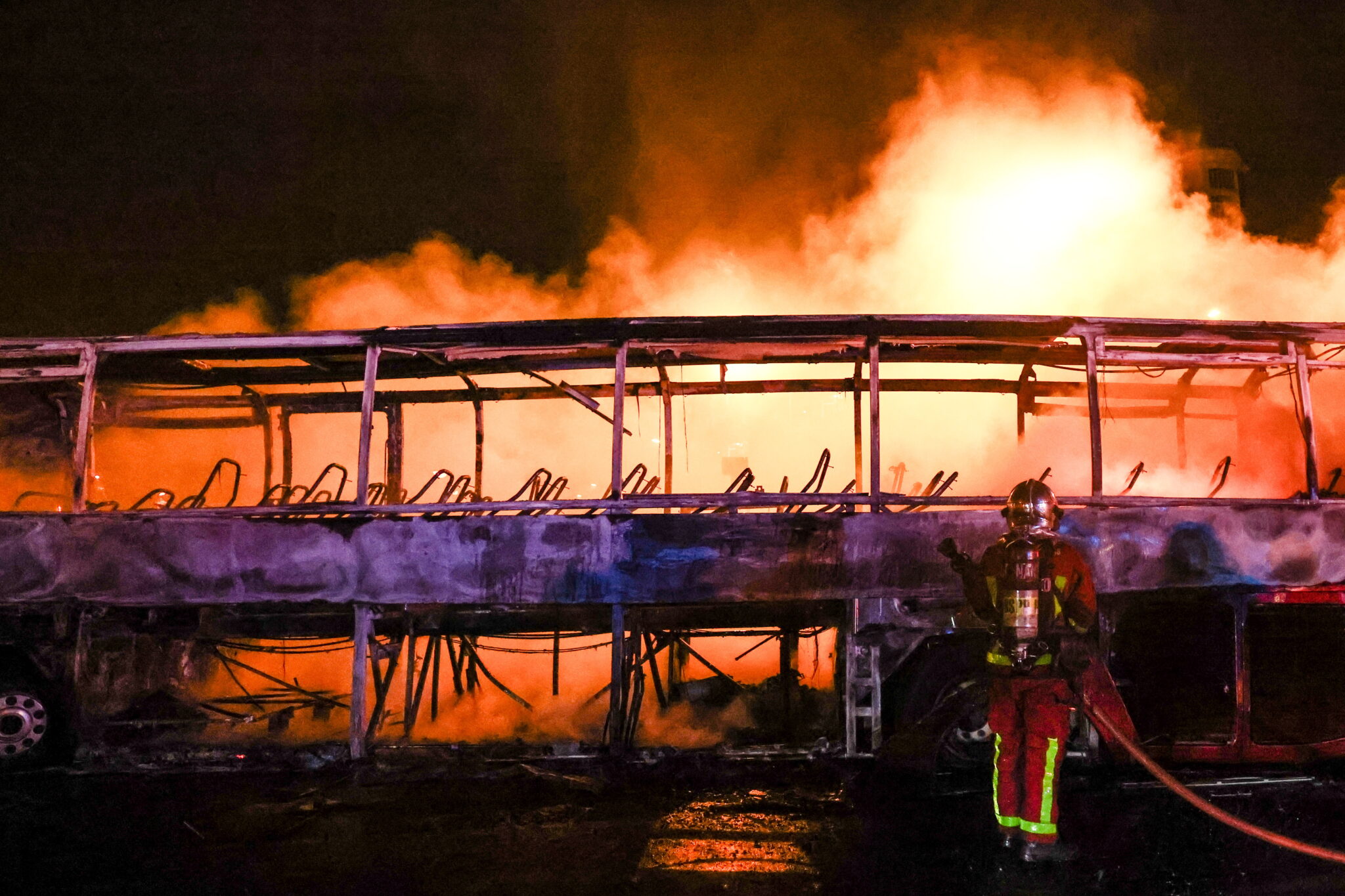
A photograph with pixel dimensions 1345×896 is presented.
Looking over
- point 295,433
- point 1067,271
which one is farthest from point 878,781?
point 1067,271

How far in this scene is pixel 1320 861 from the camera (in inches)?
172

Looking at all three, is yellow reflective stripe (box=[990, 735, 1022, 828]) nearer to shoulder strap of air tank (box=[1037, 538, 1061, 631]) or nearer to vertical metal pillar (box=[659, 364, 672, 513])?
shoulder strap of air tank (box=[1037, 538, 1061, 631])

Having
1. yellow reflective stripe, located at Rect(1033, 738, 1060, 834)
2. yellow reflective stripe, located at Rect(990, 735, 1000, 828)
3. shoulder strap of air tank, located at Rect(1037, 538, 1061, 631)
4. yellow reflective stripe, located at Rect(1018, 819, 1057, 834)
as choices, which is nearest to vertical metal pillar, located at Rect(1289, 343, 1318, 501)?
shoulder strap of air tank, located at Rect(1037, 538, 1061, 631)

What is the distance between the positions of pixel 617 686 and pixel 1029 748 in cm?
299

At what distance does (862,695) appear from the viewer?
6008 mm

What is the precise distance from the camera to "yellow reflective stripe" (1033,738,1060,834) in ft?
14.1

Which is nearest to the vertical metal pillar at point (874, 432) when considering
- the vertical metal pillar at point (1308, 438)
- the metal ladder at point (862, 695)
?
the metal ladder at point (862, 695)

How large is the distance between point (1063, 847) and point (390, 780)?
4820 millimetres

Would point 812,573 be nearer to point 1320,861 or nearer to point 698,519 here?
point 698,519

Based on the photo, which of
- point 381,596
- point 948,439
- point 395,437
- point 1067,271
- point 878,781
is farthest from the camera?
point 1067,271

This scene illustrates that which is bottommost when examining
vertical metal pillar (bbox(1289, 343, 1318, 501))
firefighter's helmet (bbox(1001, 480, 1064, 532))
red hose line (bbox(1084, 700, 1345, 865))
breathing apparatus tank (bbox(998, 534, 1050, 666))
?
red hose line (bbox(1084, 700, 1345, 865))

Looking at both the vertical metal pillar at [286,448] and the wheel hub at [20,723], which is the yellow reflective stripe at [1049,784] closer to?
the wheel hub at [20,723]

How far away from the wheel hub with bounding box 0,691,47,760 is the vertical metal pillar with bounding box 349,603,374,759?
2.57m

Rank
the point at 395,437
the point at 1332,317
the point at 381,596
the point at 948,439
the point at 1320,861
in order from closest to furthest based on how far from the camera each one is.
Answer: the point at 1320,861 < the point at 381,596 < the point at 395,437 < the point at 948,439 < the point at 1332,317
